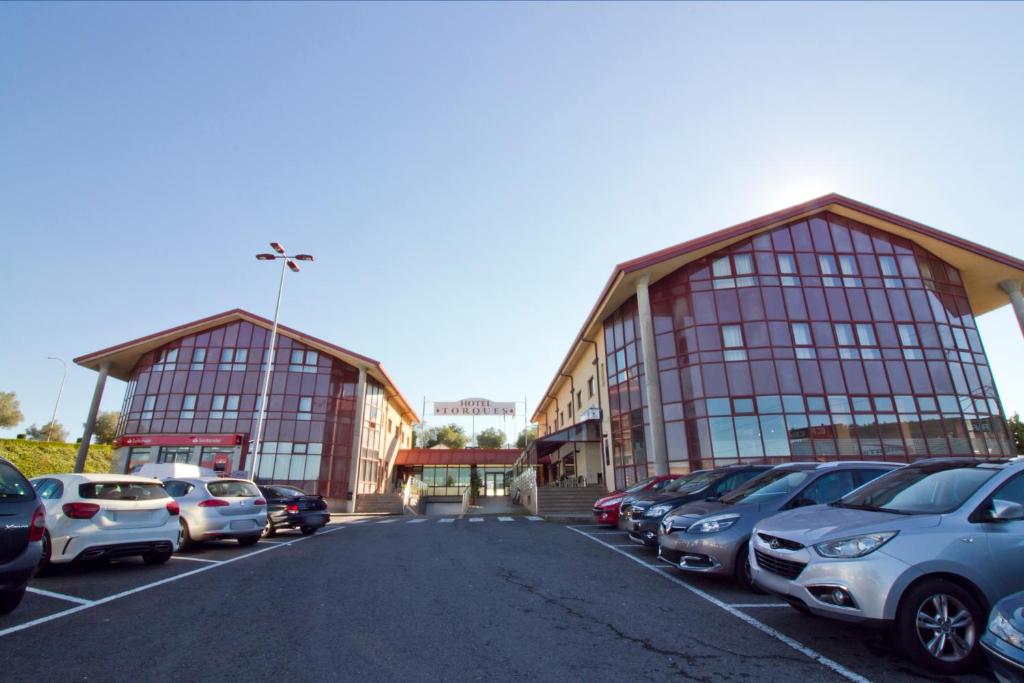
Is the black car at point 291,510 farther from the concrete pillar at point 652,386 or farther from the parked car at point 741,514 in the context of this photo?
the concrete pillar at point 652,386

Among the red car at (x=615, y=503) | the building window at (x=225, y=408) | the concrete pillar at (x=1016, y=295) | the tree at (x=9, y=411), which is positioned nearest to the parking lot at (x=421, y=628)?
the red car at (x=615, y=503)

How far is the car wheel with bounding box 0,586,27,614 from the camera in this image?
4.67 metres

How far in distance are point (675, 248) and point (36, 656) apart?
2170 cm

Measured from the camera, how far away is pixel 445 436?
8244 cm

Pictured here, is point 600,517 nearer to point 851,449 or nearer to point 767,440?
point 767,440

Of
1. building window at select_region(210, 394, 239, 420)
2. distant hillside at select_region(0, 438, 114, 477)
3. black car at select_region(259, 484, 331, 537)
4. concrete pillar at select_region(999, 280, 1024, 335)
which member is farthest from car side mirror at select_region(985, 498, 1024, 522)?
building window at select_region(210, 394, 239, 420)

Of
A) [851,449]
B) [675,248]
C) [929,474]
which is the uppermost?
[675,248]

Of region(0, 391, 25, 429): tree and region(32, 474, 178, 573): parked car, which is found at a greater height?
region(0, 391, 25, 429): tree

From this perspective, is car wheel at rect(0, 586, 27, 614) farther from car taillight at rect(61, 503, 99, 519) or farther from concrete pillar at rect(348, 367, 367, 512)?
concrete pillar at rect(348, 367, 367, 512)

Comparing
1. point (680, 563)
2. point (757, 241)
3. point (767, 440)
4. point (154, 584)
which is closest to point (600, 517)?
point (680, 563)

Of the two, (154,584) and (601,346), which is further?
(601,346)

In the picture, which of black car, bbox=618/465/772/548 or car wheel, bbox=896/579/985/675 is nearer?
car wheel, bbox=896/579/985/675

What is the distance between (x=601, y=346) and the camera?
88.3ft

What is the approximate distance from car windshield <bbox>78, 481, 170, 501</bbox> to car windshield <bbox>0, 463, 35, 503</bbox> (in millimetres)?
2071
